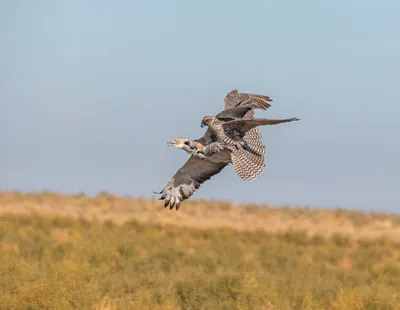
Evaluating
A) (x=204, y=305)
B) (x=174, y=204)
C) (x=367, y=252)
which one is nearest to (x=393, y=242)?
(x=367, y=252)

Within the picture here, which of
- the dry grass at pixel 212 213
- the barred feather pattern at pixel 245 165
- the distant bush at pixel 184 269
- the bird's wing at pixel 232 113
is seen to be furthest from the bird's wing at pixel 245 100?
the dry grass at pixel 212 213

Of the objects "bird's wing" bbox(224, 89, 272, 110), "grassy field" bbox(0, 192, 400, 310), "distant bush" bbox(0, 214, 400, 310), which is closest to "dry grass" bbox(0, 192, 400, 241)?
"grassy field" bbox(0, 192, 400, 310)

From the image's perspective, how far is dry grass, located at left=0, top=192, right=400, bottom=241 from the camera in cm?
3325

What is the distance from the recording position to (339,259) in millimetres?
23188

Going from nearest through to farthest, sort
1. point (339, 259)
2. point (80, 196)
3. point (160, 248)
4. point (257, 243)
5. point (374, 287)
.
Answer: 1. point (374, 287)
2. point (160, 248)
3. point (339, 259)
4. point (257, 243)
5. point (80, 196)

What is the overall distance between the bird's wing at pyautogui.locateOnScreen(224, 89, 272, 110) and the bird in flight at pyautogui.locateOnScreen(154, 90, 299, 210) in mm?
108

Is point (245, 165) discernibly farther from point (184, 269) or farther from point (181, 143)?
point (184, 269)

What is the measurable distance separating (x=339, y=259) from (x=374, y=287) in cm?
754

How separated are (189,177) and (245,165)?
1.08 metres

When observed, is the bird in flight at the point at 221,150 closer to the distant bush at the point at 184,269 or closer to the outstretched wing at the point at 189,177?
the outstretched wing at the point at 189,177

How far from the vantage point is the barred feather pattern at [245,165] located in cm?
1084

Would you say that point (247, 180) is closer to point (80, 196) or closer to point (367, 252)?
point (367, 252)

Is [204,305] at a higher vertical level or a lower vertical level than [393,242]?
lower

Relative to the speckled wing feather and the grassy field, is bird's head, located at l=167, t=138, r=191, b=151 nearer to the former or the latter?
the speckled wing feather
